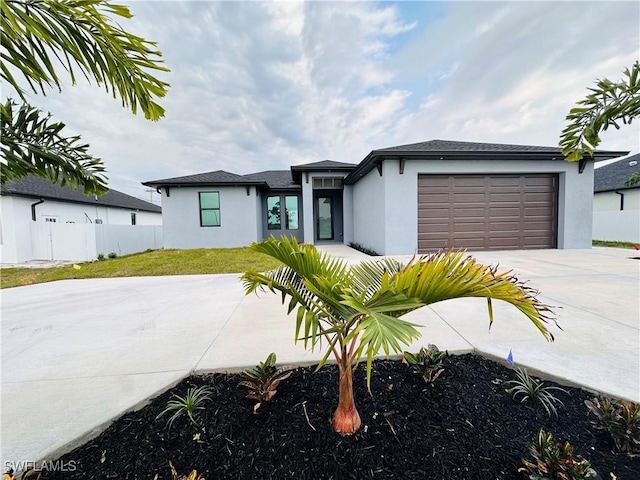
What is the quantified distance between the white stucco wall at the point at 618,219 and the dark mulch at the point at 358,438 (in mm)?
17184

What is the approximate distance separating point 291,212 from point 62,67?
503 inches

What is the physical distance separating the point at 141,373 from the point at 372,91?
11750mm

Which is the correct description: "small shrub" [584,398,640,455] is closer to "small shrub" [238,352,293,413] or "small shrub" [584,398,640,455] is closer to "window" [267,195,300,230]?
"small shrub" [238,352,293,413]

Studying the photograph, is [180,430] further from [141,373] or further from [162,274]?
[162,274]

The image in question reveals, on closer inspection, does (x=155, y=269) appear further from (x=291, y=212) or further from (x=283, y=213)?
(x=291, y=212)

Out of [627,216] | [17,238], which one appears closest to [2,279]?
[17,238]

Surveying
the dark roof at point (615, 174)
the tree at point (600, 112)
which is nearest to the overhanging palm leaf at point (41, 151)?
the tree at point (600, 112)

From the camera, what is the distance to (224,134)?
1430 centimetres

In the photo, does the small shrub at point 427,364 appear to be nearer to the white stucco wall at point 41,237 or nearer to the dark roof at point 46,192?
the dark roof at point 46,192

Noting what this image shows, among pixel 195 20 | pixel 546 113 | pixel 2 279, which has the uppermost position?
pixel 195 20

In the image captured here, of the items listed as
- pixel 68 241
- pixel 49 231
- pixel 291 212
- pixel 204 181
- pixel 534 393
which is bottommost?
pixel 534 393

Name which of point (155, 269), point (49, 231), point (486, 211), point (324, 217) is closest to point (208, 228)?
point (155, 269)

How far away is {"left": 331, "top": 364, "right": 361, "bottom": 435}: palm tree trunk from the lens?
1.46m

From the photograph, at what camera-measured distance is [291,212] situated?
48.4ft
